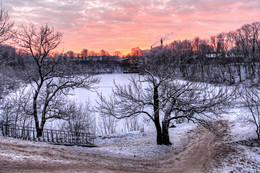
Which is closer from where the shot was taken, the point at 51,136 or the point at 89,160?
the point at 89,160

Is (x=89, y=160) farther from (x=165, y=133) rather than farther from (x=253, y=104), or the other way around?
(x=253, y=104)

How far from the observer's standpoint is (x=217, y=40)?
71750 mm

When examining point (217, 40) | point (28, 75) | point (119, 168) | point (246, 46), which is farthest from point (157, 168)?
point (217, 40)

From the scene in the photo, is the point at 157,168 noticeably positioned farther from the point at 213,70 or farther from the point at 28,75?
the point at 213,70

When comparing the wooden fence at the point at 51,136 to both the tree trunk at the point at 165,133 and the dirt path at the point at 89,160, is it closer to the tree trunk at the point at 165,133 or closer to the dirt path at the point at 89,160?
the dirt path at the point at 89,160

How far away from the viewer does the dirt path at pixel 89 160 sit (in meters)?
8.41

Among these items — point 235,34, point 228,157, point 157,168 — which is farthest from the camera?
point 235,34

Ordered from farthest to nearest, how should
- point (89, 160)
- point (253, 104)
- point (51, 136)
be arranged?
point (253, 104)
point (51, 136)
point (89, 160)

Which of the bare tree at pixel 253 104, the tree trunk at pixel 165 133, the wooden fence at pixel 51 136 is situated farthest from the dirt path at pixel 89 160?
the bare tree at pixel 253 104

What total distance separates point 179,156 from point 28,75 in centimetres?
1482

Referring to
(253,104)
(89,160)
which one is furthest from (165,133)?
(253,104)

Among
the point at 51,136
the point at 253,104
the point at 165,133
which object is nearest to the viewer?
the point at 165,133

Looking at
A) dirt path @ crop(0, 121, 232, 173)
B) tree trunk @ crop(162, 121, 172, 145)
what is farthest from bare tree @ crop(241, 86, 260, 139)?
tree trunk @ crop(162, 121, 172, 145)

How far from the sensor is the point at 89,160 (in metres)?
10.7
